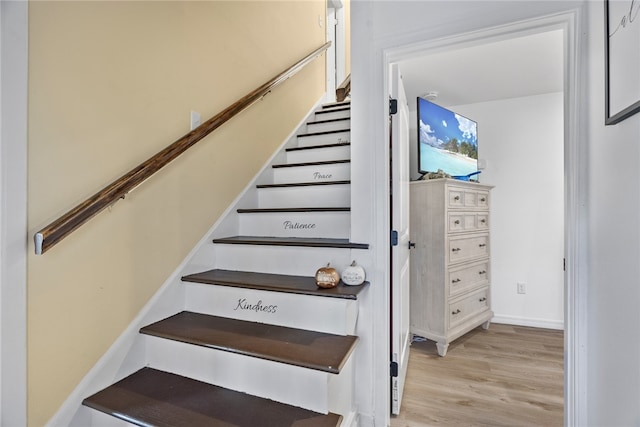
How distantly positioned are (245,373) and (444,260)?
5.88 ft

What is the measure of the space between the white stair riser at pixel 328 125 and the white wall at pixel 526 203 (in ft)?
5.07

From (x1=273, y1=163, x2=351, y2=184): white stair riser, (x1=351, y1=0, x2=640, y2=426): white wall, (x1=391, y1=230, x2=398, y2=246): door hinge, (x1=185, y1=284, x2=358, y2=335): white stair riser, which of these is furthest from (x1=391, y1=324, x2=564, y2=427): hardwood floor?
(x1=273, y1=163, x2=351, y2=184): white stair riser

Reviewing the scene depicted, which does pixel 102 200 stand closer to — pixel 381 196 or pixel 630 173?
pixel 381 196

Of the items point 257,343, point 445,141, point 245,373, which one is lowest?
point 245,373

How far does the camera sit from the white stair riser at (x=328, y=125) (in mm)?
3055

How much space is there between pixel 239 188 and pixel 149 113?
32.3 inches

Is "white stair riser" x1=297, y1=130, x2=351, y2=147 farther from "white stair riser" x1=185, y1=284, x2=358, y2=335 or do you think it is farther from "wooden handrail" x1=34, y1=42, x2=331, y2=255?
"white stair riser" x1=185, y1=284, x2=358, y2=335

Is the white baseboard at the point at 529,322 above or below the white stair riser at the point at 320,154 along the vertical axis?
below

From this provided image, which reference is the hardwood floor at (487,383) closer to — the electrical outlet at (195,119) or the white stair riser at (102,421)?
the white stair riser at (102,421)

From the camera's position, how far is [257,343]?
1310 millimetres

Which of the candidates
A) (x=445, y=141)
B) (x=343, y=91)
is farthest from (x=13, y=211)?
(x=343, y=91)

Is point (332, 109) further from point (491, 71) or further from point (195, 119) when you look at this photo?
point (195, 119)

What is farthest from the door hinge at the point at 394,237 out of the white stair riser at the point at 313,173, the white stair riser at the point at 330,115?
the white stair riser at the point at 330,115

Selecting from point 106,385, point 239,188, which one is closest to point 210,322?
point 106,385
